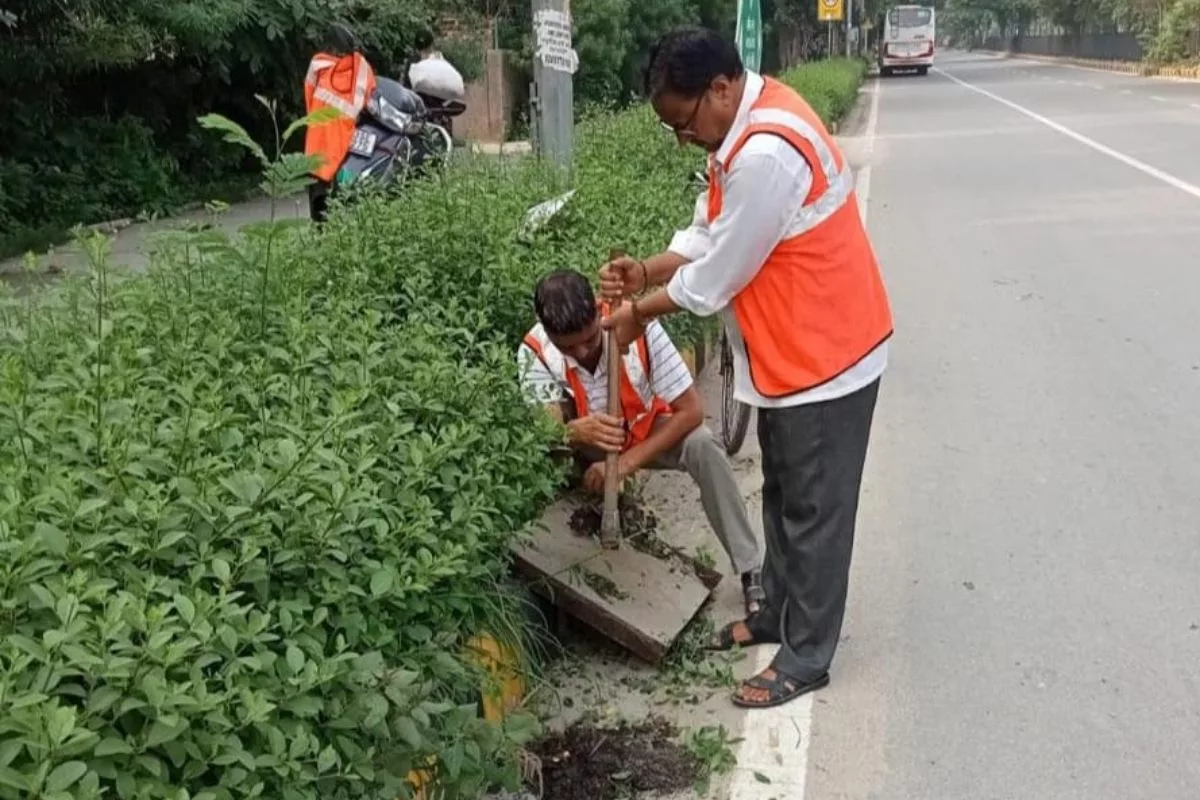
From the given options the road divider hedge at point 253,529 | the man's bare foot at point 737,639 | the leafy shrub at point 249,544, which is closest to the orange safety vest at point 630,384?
the road divider hedge at point 253,529

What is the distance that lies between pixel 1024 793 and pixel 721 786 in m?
0.76

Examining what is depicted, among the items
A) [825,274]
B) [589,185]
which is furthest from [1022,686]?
[589,185]

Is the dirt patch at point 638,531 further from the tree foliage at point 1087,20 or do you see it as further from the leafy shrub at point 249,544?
the tree foliage at point 1087,20

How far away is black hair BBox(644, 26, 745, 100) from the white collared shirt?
0.12 m

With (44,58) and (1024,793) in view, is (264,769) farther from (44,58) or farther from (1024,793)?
(44,58)

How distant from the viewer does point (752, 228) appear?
3.37 meters

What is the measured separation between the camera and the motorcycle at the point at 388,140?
261 inches

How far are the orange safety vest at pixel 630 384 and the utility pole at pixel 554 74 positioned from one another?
3.62 m

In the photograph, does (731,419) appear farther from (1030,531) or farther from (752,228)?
(752,228)

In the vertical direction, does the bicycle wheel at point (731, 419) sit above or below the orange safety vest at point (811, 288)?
below

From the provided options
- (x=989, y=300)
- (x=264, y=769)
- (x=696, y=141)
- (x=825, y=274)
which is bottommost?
(x=989, y=300)

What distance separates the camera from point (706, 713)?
3705 millimetres

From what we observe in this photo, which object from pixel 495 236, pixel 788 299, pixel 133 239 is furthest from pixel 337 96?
pixel 133 239

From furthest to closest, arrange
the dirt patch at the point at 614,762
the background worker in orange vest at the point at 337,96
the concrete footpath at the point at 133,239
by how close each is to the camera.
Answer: the concrete footpath at the point at 133,239 < the background worker in orange vest at the point at 337,96 < the dirt patch at the point at 614,762
